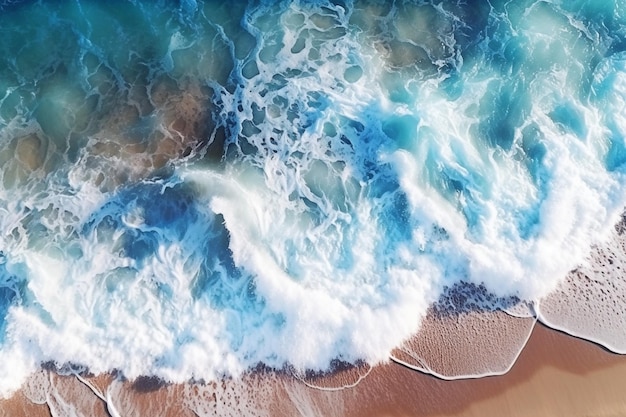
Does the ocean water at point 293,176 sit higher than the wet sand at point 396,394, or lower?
higher

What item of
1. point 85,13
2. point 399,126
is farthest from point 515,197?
point 85,13

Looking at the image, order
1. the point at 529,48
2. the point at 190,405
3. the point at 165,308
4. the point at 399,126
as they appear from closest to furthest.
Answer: the point at 190,405 < the point at 165,308 < the point at 399,126 < the point at 529,48

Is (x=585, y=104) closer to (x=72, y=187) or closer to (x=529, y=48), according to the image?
(x=529, y=48)

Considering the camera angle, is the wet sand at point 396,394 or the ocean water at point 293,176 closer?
the wet sand at point 396,394

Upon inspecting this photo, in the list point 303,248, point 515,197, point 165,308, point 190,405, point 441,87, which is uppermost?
point 441,87

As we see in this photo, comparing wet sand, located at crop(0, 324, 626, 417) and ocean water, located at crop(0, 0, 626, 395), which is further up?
ocean water, located at crop(0, 0, 626, 395)
